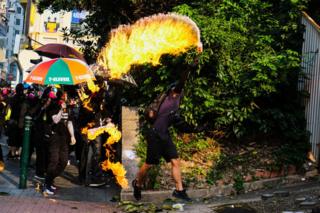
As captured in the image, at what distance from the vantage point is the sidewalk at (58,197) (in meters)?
7.68

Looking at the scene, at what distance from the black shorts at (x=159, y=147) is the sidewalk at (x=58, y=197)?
1284 mm

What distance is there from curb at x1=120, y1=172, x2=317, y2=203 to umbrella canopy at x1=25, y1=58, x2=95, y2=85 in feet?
7.71

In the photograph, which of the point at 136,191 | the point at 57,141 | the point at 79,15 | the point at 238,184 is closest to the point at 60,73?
the point at 57,141

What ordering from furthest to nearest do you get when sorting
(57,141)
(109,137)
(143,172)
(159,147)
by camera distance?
(109,137), (57,141), (143,172), (159,147)

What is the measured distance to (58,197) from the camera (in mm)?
8781

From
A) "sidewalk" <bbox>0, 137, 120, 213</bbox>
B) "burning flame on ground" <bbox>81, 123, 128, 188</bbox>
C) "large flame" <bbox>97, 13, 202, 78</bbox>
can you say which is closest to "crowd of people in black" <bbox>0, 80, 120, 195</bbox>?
"burning flame on ground" <bbox>81, 123, 128, 188</bbox>

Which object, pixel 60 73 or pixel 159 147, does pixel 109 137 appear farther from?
pixel 159 147

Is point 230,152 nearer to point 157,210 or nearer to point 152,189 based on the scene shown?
point 152,189

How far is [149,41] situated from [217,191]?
302cm

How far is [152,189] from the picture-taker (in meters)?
8.74

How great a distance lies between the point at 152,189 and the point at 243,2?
16.2ft

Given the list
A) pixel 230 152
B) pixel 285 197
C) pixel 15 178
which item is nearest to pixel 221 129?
pixel 230 152

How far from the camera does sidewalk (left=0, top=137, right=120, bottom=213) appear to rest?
25.2ft

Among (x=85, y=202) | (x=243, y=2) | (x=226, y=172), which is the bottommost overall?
(x=85, y=202)
